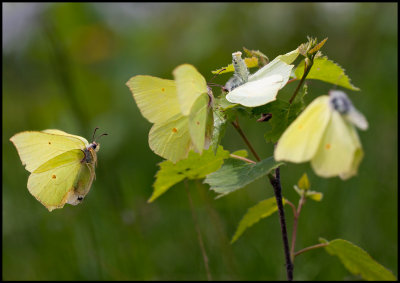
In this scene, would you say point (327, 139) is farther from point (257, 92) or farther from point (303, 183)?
point (303, 183)

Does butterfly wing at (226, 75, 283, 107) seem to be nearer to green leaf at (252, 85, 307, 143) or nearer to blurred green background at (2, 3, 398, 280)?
green leaf at (252, 85, 307, 143)

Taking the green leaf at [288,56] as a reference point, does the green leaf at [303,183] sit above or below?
below

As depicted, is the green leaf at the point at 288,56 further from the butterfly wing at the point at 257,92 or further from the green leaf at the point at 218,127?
the green leaf at the point at 218,127

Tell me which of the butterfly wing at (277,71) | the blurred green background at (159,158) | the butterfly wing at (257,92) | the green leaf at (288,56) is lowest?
the blurred green background at (159,158)

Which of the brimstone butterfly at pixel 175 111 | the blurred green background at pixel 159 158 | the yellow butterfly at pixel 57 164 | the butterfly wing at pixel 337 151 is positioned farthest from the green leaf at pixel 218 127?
the blurred green background at pixel 159 158

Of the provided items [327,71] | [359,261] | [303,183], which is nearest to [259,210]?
[303,183]

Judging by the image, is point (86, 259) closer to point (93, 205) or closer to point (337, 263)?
point (93, 205)
